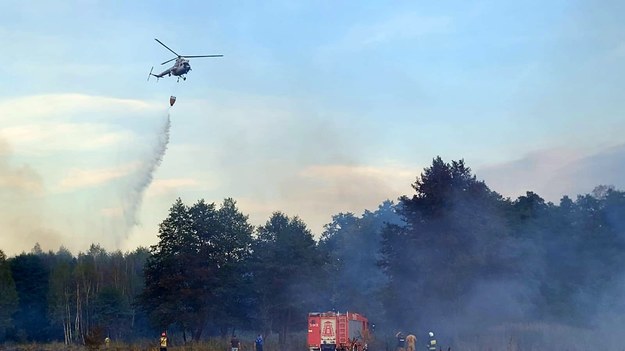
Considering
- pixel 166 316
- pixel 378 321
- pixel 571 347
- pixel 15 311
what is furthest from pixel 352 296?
pixel 571 347

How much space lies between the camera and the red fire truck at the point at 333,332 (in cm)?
5300

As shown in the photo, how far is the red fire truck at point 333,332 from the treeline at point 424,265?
557 inches

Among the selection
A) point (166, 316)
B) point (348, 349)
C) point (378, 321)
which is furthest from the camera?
point (378, 321)

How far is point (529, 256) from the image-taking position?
72.1 m

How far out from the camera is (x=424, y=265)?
67562mm

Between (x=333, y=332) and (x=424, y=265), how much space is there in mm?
16673

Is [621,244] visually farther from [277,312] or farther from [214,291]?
[214,291]

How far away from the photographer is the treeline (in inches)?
2623

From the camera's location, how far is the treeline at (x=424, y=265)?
66.6 metres

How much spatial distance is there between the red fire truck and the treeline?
1415 centimetres

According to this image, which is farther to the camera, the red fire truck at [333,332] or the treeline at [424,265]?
the treeline at [424,265]

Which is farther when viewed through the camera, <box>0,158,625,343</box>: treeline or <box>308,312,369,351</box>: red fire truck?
<box>0,158,625,343</box>: treeline

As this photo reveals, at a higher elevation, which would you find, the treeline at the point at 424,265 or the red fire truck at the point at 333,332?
the treeline at the point at 424,265

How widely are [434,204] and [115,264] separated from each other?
75061 mm
